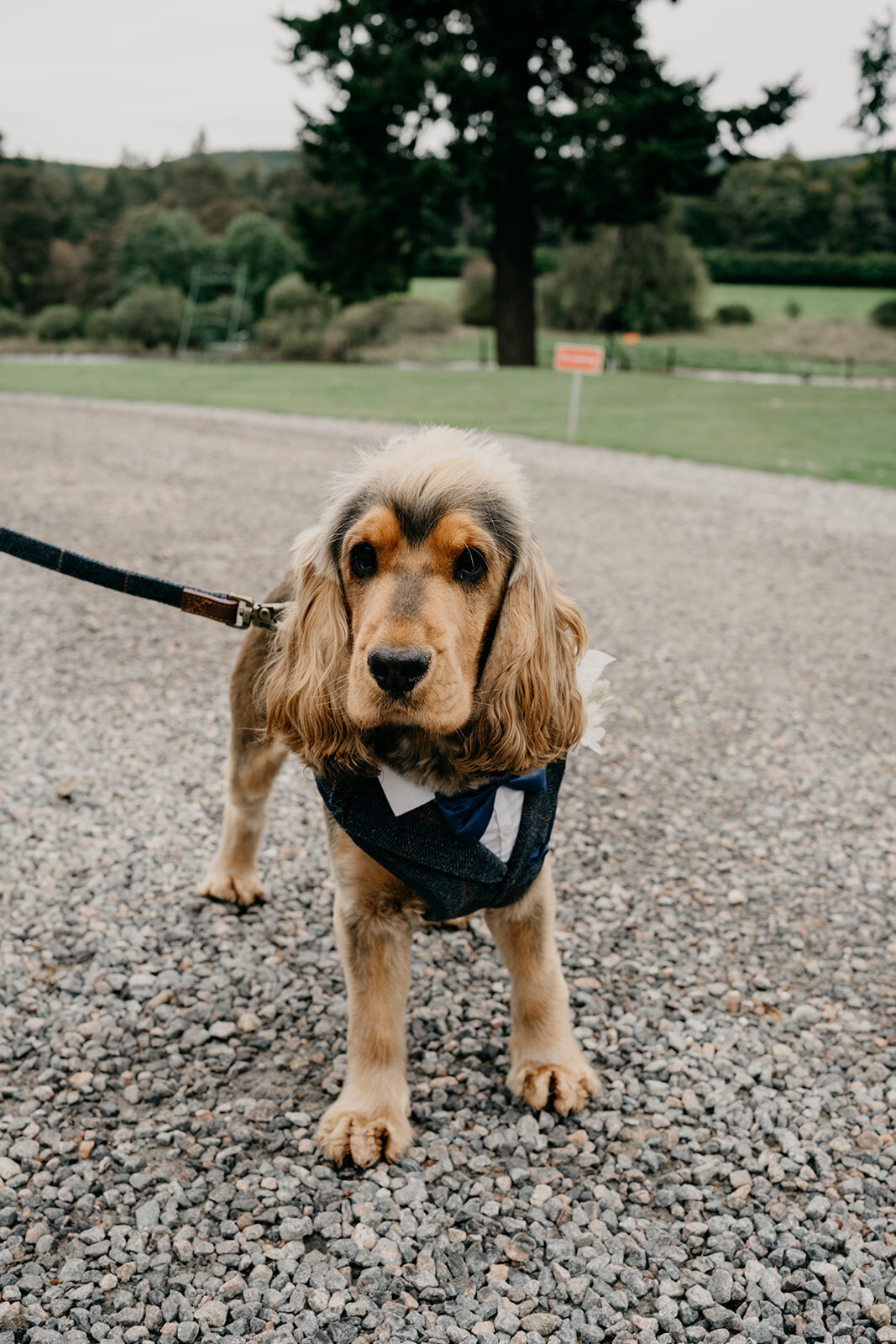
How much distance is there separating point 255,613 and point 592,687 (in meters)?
1.07

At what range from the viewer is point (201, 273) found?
5234cm

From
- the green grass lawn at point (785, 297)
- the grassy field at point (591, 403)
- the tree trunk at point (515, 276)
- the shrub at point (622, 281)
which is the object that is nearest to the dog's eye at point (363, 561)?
the grassy field at point (591, 403)

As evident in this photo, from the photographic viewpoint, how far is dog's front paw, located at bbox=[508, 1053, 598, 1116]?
9.81 feet

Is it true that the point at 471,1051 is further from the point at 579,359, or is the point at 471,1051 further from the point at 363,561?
the point at 579,359

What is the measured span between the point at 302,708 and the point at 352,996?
878mm

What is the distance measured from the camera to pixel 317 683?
2684 millimetres

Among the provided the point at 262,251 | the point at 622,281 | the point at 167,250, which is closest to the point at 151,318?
the point at 262,251

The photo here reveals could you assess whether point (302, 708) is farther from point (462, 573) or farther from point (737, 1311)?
point (737, 1311)

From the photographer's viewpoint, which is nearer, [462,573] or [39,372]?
[462,573]

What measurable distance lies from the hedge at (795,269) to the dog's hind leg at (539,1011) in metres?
66.8

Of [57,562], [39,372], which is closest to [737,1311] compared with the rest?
[57,562]

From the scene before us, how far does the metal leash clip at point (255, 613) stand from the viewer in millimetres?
3025

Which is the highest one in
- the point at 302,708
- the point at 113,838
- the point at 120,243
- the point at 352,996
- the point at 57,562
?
the point at 120,243

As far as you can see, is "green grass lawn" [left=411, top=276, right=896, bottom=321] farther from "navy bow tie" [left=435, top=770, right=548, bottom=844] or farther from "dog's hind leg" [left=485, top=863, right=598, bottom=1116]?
"navy bow tie" [left=435, top=770, right=548, bottom=844]
